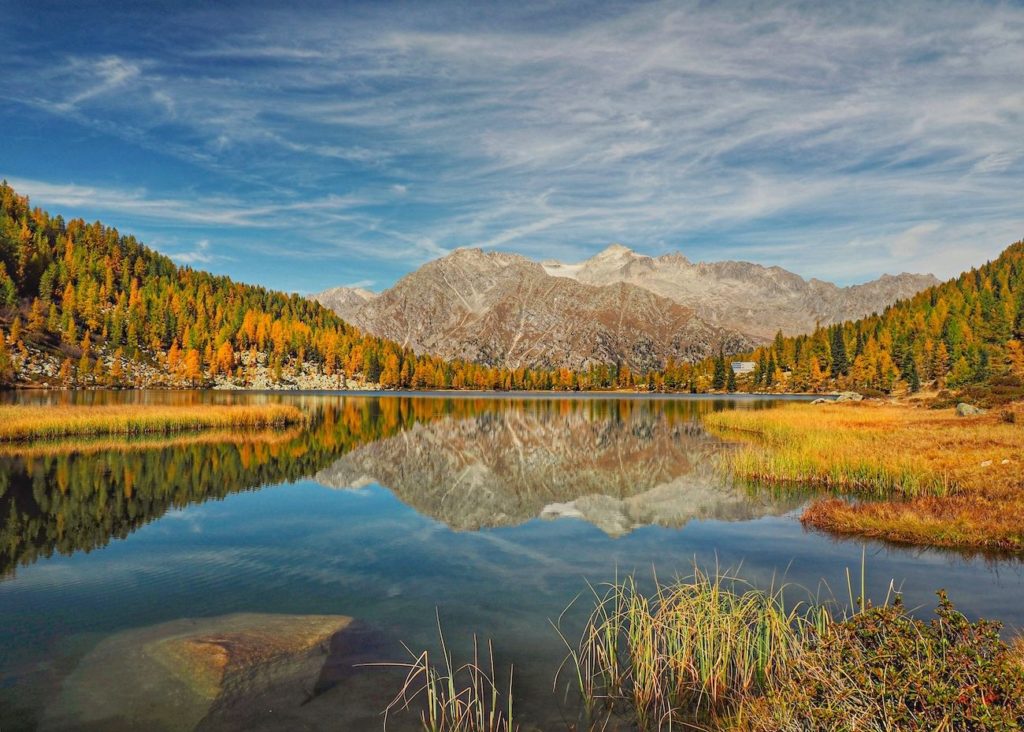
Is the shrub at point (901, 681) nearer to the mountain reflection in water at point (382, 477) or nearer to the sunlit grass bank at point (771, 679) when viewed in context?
the sunlit grass bank at point (771, 679)

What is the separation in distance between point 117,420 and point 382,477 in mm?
34812

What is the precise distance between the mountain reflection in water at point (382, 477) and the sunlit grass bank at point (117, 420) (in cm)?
370

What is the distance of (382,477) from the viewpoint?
4475 centimetres

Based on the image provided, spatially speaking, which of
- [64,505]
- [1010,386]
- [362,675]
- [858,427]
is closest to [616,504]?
[362,675]

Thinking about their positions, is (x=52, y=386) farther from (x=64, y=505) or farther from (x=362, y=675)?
(x=362, y=675)

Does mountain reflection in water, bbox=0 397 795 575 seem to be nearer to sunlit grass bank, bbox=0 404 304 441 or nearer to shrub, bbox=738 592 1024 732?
sunlit grass bank, bbox=0 404 304 441

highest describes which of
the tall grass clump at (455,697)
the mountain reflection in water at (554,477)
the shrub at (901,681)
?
the shrub at (901,681)

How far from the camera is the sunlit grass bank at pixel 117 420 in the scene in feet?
177

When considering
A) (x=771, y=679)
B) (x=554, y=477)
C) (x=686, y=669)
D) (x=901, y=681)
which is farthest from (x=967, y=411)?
(x=901, y=681)

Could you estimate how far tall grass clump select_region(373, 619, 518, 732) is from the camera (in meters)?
10.8

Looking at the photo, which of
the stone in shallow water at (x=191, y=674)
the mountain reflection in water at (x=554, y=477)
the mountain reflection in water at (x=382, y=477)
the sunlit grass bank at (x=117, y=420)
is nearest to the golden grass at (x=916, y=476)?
the mountain reflection in water at (x=554, y=477)

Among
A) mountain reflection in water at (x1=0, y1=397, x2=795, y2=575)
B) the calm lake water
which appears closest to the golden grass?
the calm lake water

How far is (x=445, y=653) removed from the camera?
1390cm

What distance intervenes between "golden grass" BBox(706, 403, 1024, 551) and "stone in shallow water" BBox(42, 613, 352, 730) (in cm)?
2344
